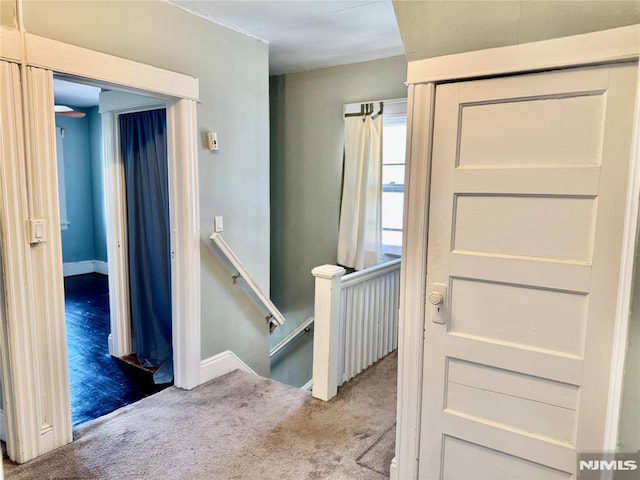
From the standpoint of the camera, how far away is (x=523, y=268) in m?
1.53

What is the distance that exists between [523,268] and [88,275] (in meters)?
6.62

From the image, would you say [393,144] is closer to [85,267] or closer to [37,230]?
[37,230]

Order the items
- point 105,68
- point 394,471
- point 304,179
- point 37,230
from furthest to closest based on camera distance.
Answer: point 304,179 → point 105,68 → point 37,230 → point 394,471

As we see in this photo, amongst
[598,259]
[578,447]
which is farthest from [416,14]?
[578,447]

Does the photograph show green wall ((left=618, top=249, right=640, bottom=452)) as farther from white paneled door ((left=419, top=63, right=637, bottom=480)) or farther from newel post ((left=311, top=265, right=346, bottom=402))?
newel post ((left=311, top=265, right=346, bottom=402))

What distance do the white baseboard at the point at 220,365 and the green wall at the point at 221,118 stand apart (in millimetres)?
58

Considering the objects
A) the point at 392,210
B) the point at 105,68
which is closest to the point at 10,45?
the point at 105,68

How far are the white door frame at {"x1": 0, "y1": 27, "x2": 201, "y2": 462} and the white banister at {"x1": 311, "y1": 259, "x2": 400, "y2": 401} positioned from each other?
91 centimetres

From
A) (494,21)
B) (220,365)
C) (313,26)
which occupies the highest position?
(313,26)

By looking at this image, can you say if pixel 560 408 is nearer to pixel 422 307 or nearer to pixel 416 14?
pixel 422 307

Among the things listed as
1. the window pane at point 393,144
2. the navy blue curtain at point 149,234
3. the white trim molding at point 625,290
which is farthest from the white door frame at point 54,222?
the white trim molding at point 625,290

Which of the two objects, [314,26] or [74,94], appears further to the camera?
[74,94]

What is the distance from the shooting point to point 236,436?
237cm

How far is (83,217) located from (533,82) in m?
6.75
